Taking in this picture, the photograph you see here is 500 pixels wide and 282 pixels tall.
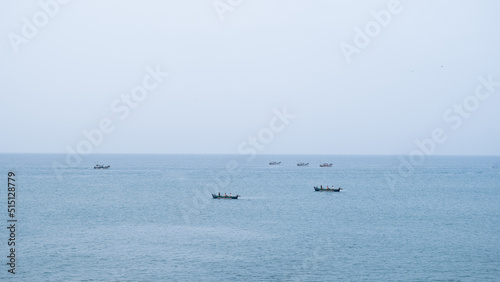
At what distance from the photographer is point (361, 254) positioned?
159 ft

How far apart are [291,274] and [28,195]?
7258cm

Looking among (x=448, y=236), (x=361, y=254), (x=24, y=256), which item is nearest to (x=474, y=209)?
(x=448, y=236)

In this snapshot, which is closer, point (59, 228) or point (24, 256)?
point (24, 256)

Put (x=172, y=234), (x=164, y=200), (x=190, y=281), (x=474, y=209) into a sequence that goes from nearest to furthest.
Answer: (x=190, y=281), (x=172, y=234), (x=474, y=209), (x=164, y=200)

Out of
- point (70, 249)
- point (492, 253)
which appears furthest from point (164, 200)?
point (492, 253)

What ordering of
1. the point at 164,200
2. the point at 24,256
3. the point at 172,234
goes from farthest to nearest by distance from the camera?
the point at 164,200
the point at 172,234
the point at 24,256

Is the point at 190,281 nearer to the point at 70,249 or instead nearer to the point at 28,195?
the point at 70,249

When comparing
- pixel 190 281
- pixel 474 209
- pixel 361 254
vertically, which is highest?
pixel 474 209

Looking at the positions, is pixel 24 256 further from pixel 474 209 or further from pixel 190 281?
pixel 474 209

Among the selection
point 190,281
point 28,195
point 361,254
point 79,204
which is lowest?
point 190,281

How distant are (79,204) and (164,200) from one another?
14505mm

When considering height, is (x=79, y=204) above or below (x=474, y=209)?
above

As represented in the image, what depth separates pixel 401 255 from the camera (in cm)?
4838

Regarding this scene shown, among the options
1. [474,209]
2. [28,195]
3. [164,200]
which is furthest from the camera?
[28,195]
